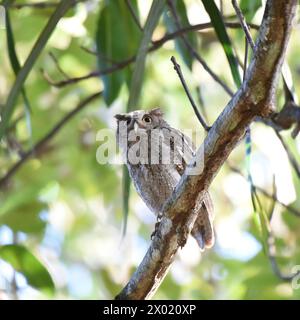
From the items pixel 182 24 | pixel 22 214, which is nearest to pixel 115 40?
pixel 182 24

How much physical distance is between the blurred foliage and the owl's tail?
0.27m

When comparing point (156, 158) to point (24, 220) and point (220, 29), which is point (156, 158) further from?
point (24, 220)

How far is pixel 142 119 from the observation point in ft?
12.8

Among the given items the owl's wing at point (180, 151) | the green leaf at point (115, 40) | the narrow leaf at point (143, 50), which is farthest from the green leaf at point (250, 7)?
the green leaf at point (115, 40)

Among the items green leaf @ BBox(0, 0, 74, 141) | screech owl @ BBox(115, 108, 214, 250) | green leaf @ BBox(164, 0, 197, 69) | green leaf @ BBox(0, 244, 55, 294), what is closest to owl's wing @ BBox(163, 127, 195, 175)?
screech owl @ BBox(115, 108, 214, 250)

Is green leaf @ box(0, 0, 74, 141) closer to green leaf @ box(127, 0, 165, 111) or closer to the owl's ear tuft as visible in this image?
green leaf @ box(127, 0, 165, 111)

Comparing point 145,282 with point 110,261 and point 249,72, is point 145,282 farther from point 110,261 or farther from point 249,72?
point 110,261

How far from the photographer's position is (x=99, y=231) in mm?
7680

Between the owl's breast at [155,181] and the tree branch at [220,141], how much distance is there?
2.73 ft

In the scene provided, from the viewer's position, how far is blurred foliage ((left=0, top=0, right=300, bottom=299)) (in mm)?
4289

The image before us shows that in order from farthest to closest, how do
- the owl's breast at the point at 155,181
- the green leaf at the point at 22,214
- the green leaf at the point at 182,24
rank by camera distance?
the green leaf at the point at 22,214, the green leaf at the point at 182,24, the owl's breast at the point at 155,181

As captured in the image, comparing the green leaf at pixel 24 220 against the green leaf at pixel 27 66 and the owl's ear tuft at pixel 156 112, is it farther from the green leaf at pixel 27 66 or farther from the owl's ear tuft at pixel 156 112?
the green leaf at pixel 27 66

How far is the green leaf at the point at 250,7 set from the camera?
125 inches
